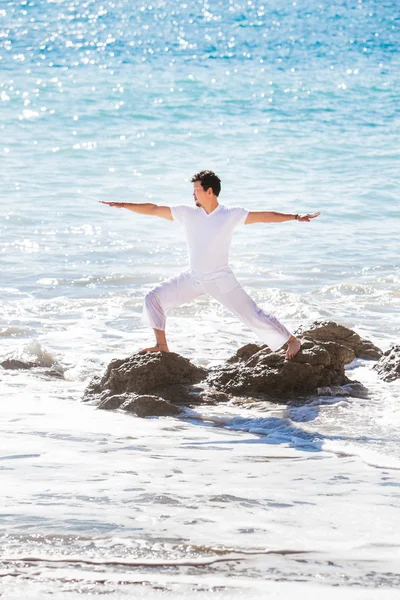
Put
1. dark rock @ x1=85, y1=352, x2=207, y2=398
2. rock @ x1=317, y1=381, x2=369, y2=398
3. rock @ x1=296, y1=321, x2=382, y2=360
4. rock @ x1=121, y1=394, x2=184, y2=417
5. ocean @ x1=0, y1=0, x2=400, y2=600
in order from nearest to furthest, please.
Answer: ocean @ x1=0, y1=0, x2=400, y2=600 → rock @ x1=121, y1=394, x2=184, y2=417 → dark rock @ x1=85, y1=352, x2=207, y2=398 → rock @ x1=317, y1=381, x2=369, y2=398 → rock @ x1=296, y1=321, x2=382, y2=360

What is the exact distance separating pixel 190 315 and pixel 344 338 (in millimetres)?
2089

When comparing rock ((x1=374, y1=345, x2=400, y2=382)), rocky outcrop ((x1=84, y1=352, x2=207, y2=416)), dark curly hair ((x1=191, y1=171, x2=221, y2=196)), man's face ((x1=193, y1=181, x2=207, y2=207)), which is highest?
dark curly hair ((x1=191, y1=171, x2=221, y2=196))

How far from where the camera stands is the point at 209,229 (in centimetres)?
648

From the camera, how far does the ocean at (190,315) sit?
151 inches

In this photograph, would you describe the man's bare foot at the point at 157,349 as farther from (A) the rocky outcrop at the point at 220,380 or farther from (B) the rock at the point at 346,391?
(B) the rock at the point at 346,391

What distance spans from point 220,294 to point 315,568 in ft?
10.1

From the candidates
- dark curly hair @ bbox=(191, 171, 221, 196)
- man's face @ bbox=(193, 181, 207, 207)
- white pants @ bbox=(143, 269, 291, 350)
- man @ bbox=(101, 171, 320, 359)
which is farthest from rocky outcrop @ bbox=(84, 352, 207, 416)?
dark curly hair @ bbox=(191, 171, 221, 196)

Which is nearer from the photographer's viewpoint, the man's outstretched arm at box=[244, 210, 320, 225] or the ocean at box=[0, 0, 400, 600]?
the ocean at box=[0, 0, 400, 600]

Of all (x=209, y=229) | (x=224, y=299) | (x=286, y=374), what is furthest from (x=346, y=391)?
(x=209, y=229)

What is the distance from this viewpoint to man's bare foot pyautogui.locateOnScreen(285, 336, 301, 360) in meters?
6.65

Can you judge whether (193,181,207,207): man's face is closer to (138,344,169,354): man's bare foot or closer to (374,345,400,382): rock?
(138,344,169,354): man's bare foot

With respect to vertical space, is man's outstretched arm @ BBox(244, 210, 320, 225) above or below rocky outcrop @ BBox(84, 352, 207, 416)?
above

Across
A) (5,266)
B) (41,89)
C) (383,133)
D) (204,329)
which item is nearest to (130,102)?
(41,89)

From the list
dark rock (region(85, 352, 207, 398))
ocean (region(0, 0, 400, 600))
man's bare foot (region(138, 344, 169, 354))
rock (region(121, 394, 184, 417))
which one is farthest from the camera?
man's bare foot (region(138, 344, 169, 354))
